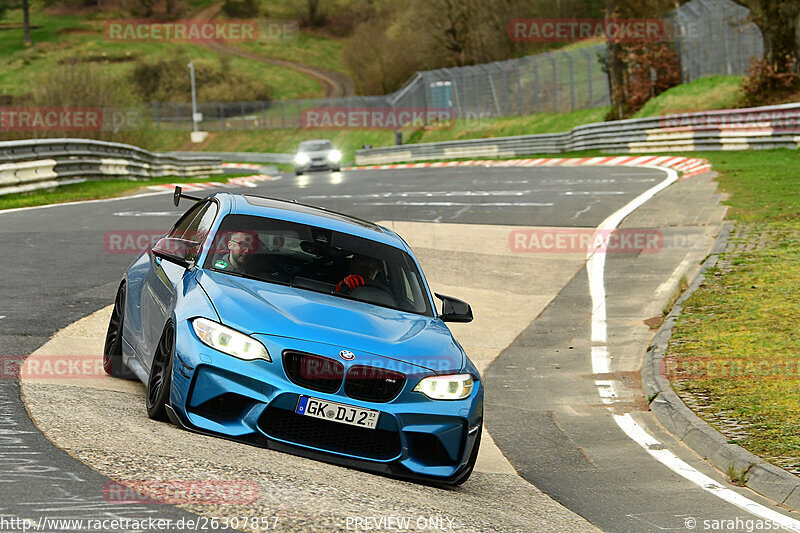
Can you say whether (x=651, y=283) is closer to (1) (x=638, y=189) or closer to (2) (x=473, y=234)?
(2) (x=473, y=234)

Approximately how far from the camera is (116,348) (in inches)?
336

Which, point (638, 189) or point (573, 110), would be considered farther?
point (573, 110)

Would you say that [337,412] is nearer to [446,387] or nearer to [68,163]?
[446,387]

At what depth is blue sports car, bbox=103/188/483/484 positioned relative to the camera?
20.7 feet

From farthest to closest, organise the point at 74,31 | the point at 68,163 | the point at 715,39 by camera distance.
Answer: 1. the point at 74,31
2. the point at 715,39
3. the point at 68,163

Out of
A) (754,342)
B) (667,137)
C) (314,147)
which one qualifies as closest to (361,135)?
(314,147)

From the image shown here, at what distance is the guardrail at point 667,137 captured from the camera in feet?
108

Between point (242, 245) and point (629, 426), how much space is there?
3635 millimetres

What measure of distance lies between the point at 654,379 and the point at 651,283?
5.10 m

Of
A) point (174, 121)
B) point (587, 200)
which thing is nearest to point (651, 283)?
point (587, 200)

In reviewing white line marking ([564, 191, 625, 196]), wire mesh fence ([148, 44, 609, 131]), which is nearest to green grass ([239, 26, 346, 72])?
wire mesh fence ([148, 44, 609, 131])

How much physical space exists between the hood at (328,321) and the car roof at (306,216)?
83 cm

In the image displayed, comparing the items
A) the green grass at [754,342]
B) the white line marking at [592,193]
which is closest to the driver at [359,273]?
the green grass at [754,342]

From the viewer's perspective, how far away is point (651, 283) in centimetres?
1492
